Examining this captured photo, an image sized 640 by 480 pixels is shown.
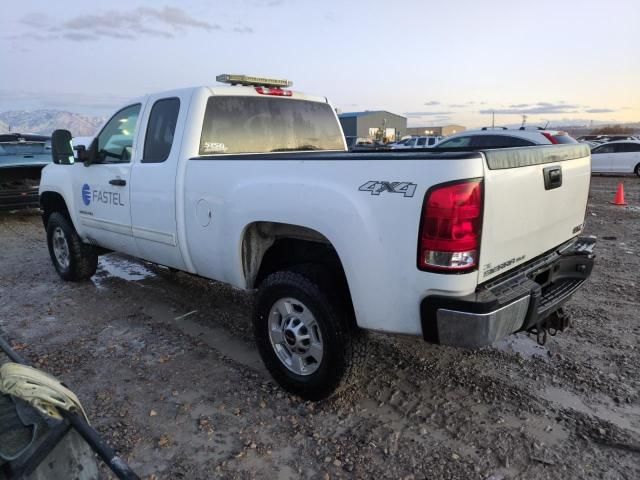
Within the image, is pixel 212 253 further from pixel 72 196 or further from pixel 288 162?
pixel 72 196

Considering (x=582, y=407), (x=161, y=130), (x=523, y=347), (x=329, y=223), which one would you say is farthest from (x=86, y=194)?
(x=582, y=407)

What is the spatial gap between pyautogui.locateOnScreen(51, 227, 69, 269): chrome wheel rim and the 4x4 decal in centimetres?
440

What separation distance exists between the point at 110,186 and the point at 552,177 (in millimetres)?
3788

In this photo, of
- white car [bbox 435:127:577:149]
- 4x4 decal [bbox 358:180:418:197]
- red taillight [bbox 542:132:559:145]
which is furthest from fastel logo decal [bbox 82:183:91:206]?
red taillight [bbox 542:132:559:145]

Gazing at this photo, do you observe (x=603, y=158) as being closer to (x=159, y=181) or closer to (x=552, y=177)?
(x=552, y=177)

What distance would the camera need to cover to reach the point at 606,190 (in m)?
14.5

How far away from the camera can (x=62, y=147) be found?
4996 millimetres

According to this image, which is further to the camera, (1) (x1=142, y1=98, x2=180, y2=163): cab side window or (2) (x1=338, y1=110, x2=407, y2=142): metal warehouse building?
(2) (x1=338, y1=110, x2=407, y2=142): metal warehouse building

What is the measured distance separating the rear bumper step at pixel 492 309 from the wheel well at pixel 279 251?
80 cm

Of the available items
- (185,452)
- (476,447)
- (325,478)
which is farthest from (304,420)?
(476,447)

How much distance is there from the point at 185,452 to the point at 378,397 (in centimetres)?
124

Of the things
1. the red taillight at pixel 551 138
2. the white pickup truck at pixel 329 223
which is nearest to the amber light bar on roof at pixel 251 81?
the white pickup truck at pixel 329 223

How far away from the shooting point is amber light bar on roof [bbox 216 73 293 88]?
4258mm

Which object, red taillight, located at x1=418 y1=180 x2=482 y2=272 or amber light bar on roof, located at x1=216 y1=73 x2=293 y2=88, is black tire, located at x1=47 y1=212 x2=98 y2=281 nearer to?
amber light bar on roof, located at x1=216 y1=73 x2=293 y2=88
